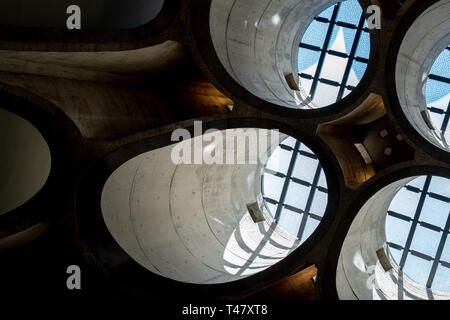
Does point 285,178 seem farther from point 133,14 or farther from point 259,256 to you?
point 133,14

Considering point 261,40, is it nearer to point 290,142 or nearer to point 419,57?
point 419,57

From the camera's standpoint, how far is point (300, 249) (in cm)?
1133

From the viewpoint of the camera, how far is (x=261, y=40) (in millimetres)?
13695

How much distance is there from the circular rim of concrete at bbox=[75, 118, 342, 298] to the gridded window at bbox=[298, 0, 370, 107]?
719cm

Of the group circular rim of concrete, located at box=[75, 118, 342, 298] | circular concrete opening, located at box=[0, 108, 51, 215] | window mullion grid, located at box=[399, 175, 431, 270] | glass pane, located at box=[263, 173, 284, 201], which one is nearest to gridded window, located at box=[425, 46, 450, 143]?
window mullion grid, located at box=[399, 175, 431, 270]

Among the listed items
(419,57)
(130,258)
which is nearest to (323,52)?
(419,57)

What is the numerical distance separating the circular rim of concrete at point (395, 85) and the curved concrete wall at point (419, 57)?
0.54ft

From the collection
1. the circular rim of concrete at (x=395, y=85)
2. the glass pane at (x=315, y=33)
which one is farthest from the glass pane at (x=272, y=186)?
the circular rim of concrete at (x=395, y=85)

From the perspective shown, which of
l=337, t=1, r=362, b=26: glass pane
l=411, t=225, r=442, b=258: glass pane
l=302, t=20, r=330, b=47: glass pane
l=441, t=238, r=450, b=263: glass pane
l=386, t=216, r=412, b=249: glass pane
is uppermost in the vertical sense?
l=337, t=1, r=362, b=26: glass pane

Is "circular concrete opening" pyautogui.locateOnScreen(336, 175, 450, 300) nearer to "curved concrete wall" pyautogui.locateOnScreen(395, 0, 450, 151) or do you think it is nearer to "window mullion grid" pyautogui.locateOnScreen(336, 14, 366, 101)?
"curved concrete wall" pyautogui.locateOnScreen(395, 0, 450, 151)

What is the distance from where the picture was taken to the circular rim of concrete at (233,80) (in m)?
11.0

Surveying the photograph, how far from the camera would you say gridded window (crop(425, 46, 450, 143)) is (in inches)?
675

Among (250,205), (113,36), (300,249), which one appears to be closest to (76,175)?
(113,36)

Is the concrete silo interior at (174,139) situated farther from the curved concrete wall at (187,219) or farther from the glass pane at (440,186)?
the glass pane at (440,186)
